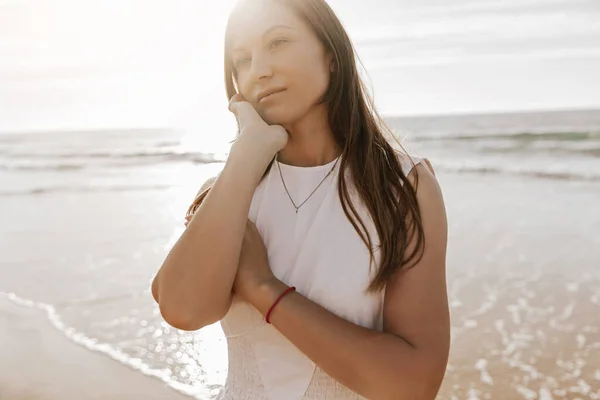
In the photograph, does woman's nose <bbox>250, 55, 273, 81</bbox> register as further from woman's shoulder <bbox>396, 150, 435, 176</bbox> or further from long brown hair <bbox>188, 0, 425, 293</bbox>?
woman's shoulder <bbox>396, 150, 435, 176</bbox>

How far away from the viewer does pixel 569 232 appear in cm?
883

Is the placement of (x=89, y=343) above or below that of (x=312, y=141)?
below

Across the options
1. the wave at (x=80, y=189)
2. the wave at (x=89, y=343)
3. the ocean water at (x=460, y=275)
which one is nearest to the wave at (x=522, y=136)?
the ocean water at (x=460, y=275)

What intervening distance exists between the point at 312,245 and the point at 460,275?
5714mm

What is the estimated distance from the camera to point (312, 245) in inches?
69.1

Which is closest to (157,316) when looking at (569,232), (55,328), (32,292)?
(55,328)

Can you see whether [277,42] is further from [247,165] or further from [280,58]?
[247,165]

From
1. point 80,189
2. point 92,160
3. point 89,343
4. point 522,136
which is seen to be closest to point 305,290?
point 89,343

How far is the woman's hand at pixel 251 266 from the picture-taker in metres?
1.67

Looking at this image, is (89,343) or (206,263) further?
(89,343)

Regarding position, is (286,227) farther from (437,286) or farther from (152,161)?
(152,161)

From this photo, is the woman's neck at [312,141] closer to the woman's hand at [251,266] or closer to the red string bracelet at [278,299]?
the woman's hand at [251,266]

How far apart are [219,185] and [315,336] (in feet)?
1.54

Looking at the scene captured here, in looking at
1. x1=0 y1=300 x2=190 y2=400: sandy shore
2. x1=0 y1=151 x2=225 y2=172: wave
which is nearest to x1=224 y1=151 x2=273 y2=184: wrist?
x1=0 y1=300 x2=190 y2=400: sandy shore
